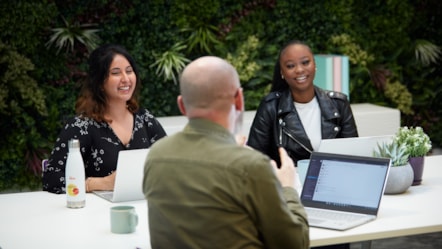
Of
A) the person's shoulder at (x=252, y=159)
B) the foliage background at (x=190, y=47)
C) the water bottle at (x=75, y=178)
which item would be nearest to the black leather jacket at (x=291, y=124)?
the water bottle at (x=75, y=178)

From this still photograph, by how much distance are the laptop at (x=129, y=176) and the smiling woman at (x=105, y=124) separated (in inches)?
10.2

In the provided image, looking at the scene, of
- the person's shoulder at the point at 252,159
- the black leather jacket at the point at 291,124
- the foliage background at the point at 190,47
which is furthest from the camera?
the foliage background at the point at 190,47

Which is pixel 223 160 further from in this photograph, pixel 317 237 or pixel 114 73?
pixel 114 73

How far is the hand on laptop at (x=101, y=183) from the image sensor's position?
13.7 ft

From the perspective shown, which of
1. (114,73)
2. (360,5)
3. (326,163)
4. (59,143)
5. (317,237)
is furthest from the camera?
(360,5)

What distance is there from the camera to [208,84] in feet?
8.88

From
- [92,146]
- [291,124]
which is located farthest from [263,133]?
[92,146]

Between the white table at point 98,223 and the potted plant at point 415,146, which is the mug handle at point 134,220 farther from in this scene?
the potted plant at point 415,146

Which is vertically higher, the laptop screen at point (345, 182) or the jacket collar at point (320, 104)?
the jacket collar at point (320, 104)

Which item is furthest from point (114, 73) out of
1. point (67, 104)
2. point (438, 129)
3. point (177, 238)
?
point (438, 129)

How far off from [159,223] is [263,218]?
34 centimetres

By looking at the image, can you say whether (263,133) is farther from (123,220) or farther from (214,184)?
(214,184)

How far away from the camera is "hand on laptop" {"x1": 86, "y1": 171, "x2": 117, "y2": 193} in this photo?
4164 mm

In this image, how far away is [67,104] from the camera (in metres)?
7.16
